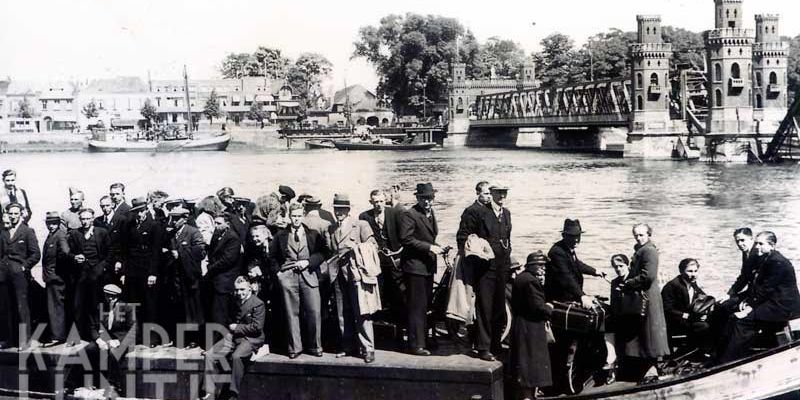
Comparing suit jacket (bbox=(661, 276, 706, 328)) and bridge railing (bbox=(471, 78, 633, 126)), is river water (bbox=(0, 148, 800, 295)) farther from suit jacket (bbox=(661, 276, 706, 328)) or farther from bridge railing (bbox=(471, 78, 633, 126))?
bridge railing (bbox=(471, 78, 633, 126))

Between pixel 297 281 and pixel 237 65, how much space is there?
106320 millimetres

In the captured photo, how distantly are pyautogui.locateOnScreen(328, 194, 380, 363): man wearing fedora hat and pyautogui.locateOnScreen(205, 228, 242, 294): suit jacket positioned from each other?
941 millimetres

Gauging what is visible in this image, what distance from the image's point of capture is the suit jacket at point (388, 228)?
785cm

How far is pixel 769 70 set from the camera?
7762 cm

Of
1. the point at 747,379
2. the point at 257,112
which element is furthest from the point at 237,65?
the point at 747,379

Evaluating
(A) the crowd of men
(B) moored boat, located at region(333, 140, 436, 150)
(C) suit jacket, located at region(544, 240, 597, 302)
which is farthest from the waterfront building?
(C) suit jacket, located at region(544, 240, 597, 302)

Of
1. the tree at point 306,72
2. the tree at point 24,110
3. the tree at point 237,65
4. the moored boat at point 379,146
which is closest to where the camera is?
the moored boat at point 379,146

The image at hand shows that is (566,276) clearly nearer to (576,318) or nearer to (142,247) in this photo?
(576,318)

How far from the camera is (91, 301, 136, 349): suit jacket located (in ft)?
28.9

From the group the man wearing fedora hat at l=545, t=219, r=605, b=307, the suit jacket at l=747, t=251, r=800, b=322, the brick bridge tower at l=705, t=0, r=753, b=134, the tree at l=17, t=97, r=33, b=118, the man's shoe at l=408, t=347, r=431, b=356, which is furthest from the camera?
the tree at l=17, t=97, r=33, b=118

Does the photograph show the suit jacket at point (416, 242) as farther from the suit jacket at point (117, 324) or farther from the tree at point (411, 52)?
the tree at point (411, 52)

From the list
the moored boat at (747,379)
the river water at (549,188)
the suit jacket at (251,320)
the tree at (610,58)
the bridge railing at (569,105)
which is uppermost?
the tree at (610,58)

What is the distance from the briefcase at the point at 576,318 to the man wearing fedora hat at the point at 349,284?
62.1 inches

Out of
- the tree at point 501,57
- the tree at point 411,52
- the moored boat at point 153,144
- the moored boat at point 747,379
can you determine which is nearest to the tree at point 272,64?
the tree at point 411,52
